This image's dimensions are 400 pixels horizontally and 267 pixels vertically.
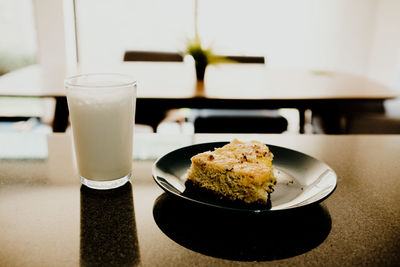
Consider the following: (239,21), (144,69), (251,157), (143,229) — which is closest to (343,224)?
(251,157)

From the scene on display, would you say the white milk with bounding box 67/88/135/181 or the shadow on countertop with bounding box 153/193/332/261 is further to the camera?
the white milk with bounding box 67/88/135/181

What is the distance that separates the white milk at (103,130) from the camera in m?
0.66

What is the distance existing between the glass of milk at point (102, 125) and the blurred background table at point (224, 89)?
39.8 inches

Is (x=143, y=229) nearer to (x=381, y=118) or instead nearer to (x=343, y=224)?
(x=343, y=224)

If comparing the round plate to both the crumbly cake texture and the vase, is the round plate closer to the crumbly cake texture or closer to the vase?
the crumbly cake texture

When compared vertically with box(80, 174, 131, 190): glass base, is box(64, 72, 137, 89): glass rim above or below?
above

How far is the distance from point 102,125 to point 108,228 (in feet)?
0.65

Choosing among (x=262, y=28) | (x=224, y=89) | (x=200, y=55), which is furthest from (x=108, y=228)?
(x=262, y=28)

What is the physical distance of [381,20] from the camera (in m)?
4.36

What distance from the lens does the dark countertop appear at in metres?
0.51

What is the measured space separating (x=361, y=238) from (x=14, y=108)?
14.7 feet

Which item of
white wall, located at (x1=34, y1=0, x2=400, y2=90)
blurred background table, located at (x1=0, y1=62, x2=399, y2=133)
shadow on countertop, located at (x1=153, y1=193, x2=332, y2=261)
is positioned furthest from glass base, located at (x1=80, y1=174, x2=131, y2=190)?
white wall, located at (x1=34, y1=0, x2=400, y2=90)

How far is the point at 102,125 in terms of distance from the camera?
0.68m

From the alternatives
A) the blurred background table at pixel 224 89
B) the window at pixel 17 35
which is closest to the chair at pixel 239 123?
the blurred background table at pixel 224 89
